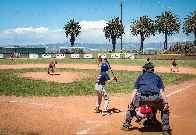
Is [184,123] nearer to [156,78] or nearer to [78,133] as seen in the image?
[156,78]

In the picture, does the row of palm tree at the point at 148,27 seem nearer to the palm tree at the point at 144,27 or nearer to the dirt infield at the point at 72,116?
the palm tree at the point at 144,27

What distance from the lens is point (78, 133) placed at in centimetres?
754

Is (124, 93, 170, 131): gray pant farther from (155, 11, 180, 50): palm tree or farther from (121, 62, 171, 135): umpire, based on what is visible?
(155, 11, 180, 50): palm tree

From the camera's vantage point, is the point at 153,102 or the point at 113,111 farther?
the point at 113,111

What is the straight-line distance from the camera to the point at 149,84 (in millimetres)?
7043

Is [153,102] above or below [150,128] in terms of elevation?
above

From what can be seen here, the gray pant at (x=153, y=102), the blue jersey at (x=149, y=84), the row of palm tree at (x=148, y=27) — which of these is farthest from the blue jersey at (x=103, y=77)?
the row of palm tree at (x=148, y=27)

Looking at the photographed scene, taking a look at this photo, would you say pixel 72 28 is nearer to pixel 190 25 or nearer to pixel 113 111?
pixel 190 25

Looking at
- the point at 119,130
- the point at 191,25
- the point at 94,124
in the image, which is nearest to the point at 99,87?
the point at 94,124

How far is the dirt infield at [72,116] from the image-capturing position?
25.4 feet

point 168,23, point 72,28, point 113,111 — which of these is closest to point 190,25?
point 168,23

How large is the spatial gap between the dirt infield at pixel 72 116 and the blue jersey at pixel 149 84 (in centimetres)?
138

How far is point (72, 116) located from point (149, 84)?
148 inches

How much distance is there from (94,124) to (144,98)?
92.3 inches
